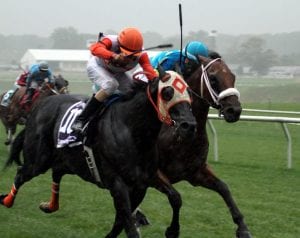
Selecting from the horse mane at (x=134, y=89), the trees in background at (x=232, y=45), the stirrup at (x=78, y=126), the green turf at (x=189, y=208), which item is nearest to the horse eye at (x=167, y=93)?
the horse mane at (x=134, y=89)

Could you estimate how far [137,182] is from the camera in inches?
161

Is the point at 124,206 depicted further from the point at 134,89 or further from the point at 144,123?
the point at 134,89

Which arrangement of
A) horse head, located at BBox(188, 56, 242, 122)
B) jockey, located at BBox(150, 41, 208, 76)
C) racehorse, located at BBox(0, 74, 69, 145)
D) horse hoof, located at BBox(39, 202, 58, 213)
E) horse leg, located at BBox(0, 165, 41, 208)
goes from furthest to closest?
1. racehorse, located at BBox(0, 74, 69, 145)
2. horse hoof, located at BBox(39, 202, 58, 213)
3. horse leg, located at BBox(0, 165, 41, 208)
4. jockey, located at BBox(150, 41, 208, 76)
5. horse head, located at BBox(188, 56, 242, 122)

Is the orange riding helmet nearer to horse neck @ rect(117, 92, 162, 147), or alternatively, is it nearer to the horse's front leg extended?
horse neck @ rect(117, 92, 162, 147)

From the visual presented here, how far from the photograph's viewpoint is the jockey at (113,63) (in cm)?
444

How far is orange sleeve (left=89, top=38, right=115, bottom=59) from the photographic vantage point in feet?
14.5

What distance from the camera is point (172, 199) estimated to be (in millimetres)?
4695

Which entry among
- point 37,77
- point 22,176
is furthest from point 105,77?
point 37,77

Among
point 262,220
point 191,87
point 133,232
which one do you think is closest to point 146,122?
point 133,232

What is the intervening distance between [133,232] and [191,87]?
1.51 m

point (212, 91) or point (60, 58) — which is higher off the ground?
point (212, 91)

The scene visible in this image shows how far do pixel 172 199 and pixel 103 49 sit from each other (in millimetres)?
1241

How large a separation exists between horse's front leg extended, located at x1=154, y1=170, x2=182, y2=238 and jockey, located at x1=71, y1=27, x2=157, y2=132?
748 mm

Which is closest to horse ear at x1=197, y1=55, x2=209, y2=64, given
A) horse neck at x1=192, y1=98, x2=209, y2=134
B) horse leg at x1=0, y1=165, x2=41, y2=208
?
horse neck at x1=192, y1=98, x2=209, y2=134
